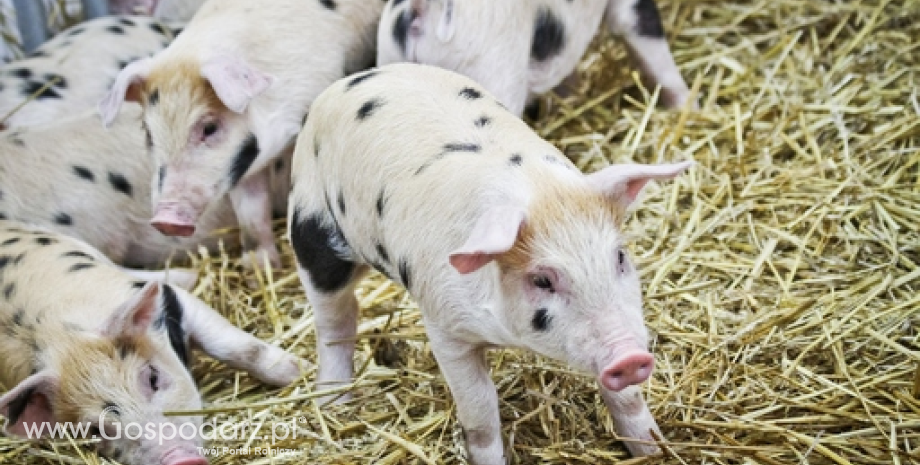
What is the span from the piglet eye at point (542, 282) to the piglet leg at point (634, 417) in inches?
22.1

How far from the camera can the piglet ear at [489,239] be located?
9.18 feet

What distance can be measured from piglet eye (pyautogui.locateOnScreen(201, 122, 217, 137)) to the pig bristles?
1.91 ft

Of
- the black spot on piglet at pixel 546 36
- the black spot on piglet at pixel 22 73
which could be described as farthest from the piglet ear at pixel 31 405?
the black spot on piglet at pixel 546 36

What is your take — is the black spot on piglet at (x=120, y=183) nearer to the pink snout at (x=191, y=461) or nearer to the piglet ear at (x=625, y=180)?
the pink snout at (x=191, y=461)

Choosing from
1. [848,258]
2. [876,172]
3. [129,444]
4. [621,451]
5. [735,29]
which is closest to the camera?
[621,451]

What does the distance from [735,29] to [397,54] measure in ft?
6.29

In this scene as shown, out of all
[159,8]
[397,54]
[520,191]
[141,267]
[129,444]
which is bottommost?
[141,267]

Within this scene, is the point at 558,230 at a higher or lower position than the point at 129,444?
higher

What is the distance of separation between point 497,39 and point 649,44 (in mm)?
1005

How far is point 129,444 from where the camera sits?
3.88 metres

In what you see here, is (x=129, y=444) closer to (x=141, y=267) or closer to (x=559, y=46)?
(x=141, y=267)

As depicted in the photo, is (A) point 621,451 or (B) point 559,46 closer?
(A) point 621,451

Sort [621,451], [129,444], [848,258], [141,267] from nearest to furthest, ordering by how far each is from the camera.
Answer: [621,451]
[129,444]
[848,258]
[141,267]

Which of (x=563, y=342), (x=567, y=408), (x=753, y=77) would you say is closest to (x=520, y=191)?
(x=563, y=342)
